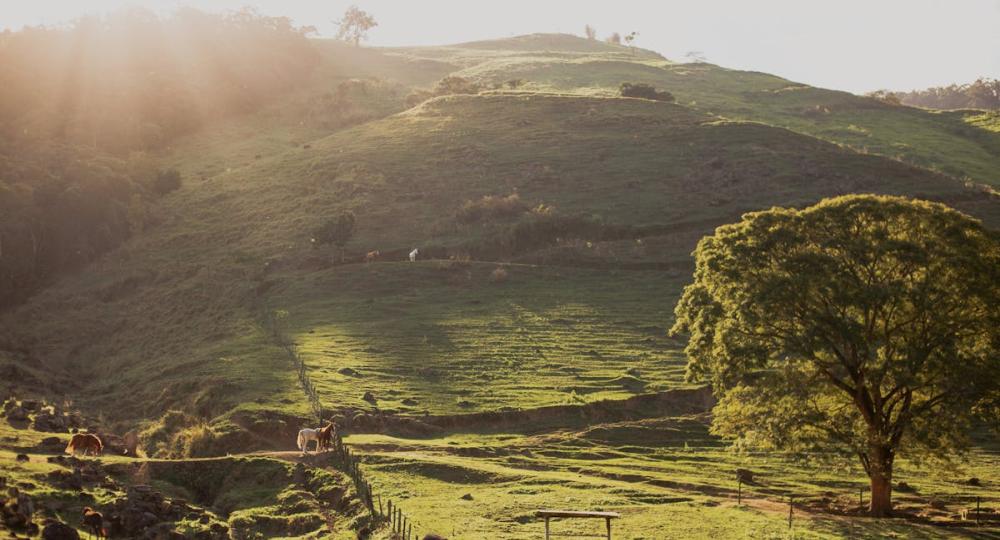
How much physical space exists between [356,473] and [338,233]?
51.7 m

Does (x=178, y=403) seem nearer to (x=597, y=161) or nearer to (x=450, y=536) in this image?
(x=450, y=536)

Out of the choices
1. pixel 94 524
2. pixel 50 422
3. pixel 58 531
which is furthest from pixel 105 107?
pixel 58 531

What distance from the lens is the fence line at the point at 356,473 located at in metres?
35.7

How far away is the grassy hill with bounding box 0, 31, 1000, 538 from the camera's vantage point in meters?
56.5

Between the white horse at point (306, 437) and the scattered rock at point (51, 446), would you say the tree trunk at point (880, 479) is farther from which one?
the scattered rock at point (51, 446)

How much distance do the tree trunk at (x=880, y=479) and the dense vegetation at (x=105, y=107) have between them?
75.6 m

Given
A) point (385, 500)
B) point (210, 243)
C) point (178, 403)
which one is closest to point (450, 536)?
point (385, 500)

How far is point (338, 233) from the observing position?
300 feet

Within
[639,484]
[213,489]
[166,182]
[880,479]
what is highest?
[166,182]

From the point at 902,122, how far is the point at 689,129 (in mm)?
43299

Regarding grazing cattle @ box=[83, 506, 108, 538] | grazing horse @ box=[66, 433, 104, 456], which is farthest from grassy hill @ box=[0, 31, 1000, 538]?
grazing cattle @ box=[83, 506, 108, 538]

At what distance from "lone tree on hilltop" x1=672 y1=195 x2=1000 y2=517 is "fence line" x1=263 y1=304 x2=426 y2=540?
14.2 m

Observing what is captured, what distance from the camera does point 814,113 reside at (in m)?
153

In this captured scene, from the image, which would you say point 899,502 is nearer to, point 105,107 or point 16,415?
point 16,415
